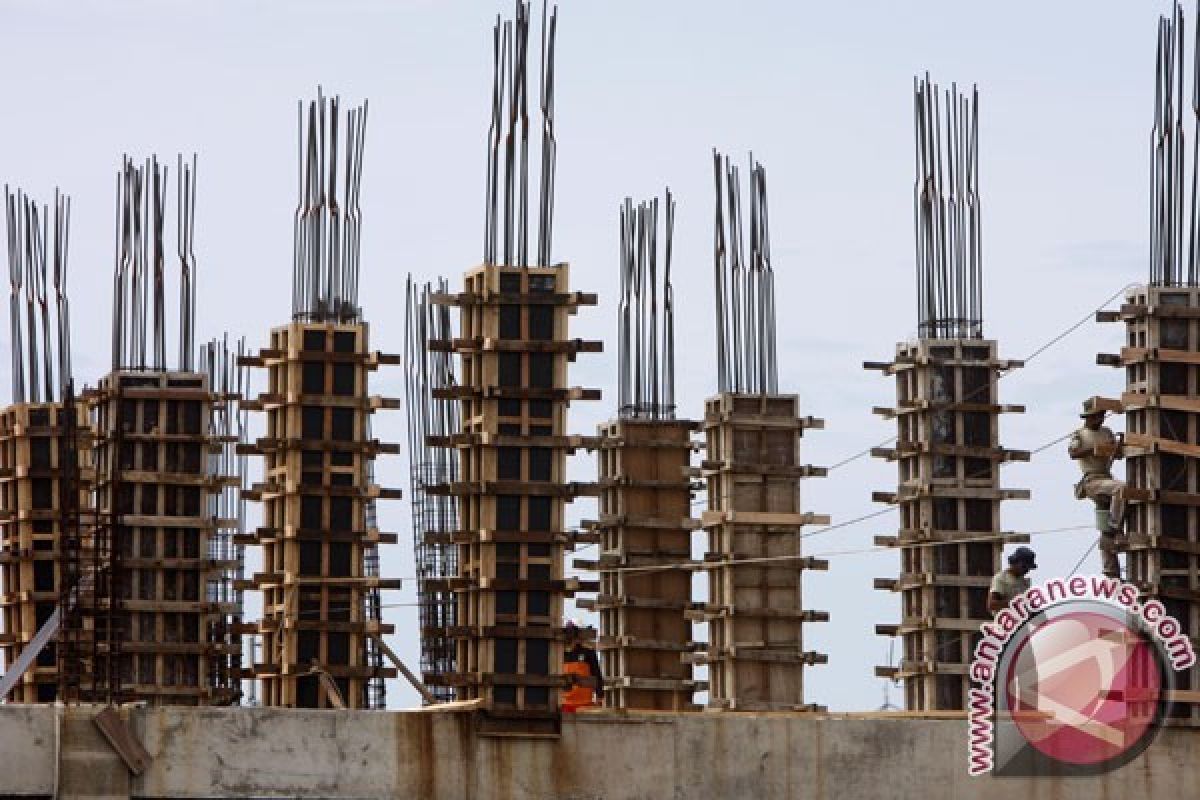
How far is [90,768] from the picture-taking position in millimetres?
24625

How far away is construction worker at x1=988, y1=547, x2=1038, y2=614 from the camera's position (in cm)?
2475

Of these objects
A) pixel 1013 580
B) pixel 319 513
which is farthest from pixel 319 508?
pixel 1013 580

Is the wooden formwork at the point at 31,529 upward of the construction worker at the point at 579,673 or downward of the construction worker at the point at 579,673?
upward

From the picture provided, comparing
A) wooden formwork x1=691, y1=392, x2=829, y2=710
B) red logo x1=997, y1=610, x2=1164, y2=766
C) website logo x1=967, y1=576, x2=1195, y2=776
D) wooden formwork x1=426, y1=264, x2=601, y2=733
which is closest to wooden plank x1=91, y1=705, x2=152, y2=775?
wooden formwork x1=426, y1=264, x2=601, y2=733

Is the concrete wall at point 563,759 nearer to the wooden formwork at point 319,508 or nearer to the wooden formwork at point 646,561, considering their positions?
the wooden formwork at point 319,508

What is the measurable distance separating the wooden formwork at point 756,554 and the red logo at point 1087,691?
5.47 metres

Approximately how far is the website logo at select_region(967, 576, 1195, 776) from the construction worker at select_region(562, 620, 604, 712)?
171 inches

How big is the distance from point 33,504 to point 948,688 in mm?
11411

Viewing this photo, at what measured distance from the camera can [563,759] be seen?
25.5 metres

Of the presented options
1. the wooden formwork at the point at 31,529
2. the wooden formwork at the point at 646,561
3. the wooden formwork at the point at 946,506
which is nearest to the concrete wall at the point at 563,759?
the wooden formwork at the point at 946,506

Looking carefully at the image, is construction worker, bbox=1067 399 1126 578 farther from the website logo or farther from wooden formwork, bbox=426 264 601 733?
wooden formwork, bbox=426 264 601 733

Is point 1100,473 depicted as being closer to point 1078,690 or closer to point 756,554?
point 1078,690

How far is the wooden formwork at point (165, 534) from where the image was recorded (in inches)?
1217

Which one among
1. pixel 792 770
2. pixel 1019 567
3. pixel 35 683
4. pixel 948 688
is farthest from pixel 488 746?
pixel 35 683
